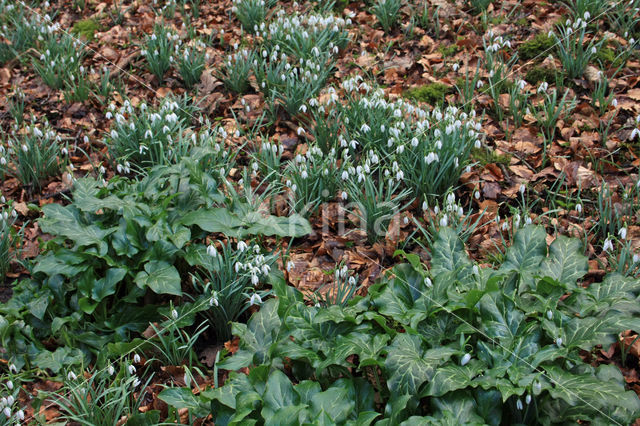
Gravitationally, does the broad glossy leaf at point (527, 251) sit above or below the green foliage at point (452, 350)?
above

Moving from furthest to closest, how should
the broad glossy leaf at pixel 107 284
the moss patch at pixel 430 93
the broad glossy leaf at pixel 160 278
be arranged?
the moss patch at pixel 430 93, the broad glossy leaf at pixel 107 284, the broad glossy leaf at pixel 160 278

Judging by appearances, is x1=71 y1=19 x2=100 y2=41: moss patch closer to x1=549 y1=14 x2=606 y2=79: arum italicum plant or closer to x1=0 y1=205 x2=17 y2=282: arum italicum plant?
x1=0 y1=205 x2=17 y2=282: arum italicum plant

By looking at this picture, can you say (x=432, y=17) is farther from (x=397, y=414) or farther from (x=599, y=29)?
→ (x=397, y=414)

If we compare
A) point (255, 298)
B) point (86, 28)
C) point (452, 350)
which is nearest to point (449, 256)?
point (452, 350)

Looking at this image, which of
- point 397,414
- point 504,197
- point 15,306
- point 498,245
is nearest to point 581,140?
point 504,197

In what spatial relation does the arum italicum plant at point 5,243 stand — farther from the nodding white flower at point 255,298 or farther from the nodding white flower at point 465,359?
the nodding white flower at point 465,359

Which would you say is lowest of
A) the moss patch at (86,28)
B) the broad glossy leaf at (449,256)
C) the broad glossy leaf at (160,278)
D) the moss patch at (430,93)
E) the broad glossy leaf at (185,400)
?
the broad glossy leaf at (185,400)

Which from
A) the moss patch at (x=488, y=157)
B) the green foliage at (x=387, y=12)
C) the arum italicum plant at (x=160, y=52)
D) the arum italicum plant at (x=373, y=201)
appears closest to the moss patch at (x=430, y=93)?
the moss patch at (x=488, y=157)

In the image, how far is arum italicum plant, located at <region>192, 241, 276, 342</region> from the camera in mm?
2857

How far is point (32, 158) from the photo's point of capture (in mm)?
4109

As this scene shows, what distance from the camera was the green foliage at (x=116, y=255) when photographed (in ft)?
9.54

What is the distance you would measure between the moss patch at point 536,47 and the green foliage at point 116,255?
266 centimetres

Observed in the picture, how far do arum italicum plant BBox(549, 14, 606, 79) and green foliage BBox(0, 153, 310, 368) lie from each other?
254 cm

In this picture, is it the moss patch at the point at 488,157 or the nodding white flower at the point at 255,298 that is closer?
the nodding white flower at the point at 255,298
